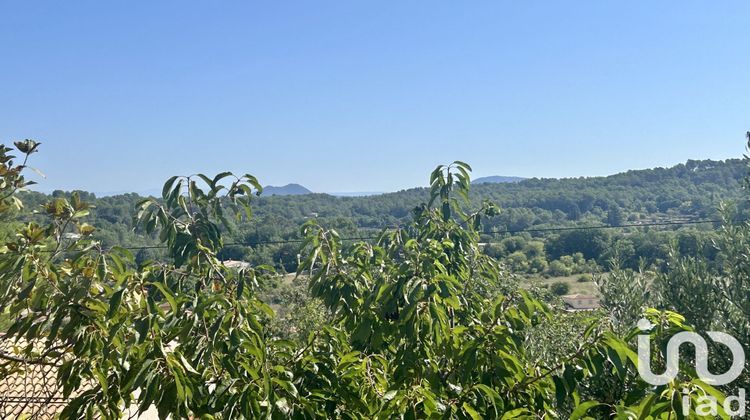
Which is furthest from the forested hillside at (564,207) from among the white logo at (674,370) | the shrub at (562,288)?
the white logo at (674,370)

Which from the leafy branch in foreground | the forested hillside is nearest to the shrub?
the forested hillside

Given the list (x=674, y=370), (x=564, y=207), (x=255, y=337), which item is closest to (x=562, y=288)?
(x=564, y=207)

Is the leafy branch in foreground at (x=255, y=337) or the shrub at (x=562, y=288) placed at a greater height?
the leafy branch in foreground at (x=255, y=337)

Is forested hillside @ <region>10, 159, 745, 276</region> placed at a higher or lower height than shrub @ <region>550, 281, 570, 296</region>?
higher

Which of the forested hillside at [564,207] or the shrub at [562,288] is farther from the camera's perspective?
the forested hillside at [564,207]

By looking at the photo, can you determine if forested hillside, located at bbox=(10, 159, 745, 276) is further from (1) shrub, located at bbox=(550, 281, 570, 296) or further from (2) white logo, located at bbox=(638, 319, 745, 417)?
(2) white logo, located at bbox=(638, 319, 745, 417)

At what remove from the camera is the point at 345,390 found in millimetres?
2307

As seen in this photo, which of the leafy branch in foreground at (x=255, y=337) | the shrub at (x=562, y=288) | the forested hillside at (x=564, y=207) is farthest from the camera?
the forested hillside at (x=564, y=207)

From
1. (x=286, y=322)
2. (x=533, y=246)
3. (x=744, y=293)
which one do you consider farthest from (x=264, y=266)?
(x=533, y=246)

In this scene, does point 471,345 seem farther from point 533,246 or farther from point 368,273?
point 533,246

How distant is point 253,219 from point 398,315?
0.84 metres

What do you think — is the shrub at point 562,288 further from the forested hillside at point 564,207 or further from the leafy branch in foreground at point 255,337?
the leafy branch in foreground at point 255,337

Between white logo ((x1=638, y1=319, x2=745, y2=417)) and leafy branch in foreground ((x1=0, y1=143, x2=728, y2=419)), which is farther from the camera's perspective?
leafy branch in foreground ((x1=0, y1=143, x2=728, y2=419))

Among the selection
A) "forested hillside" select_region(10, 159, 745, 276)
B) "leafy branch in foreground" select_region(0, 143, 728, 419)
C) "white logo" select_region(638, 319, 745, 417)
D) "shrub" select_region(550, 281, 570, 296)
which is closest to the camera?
"white logo" select_region(638, 319, 745, 417)
